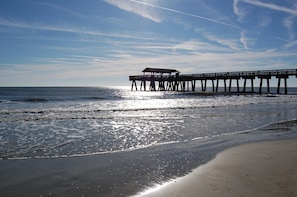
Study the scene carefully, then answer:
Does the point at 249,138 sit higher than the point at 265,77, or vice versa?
the point at 265,77

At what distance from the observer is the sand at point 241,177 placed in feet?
16.1

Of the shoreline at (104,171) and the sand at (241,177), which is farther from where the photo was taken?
the shoreline at (104,171)

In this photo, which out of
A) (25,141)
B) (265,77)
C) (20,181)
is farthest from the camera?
(265,77)

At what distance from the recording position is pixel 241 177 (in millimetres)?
5742

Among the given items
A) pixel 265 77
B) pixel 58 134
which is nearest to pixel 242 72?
pixel 265 77

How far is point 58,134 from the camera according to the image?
11.7 metres

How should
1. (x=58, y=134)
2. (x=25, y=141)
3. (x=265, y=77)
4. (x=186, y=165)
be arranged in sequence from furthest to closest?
(x=265, y=77), (x=58, y=134), (x=25, y=141), (x=186, y=165)

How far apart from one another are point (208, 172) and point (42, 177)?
369 centimetres

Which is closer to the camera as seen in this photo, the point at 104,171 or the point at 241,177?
the point at 241,177

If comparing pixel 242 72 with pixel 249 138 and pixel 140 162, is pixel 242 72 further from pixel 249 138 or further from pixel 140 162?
pixel 140 162

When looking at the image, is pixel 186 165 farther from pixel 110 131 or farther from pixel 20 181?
pixel 110 131

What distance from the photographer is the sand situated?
490 cm

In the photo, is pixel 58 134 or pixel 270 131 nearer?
pixel 58 134

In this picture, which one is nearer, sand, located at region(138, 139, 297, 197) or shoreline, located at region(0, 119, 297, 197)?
sand, located at region(138, 139, 297, 197)
